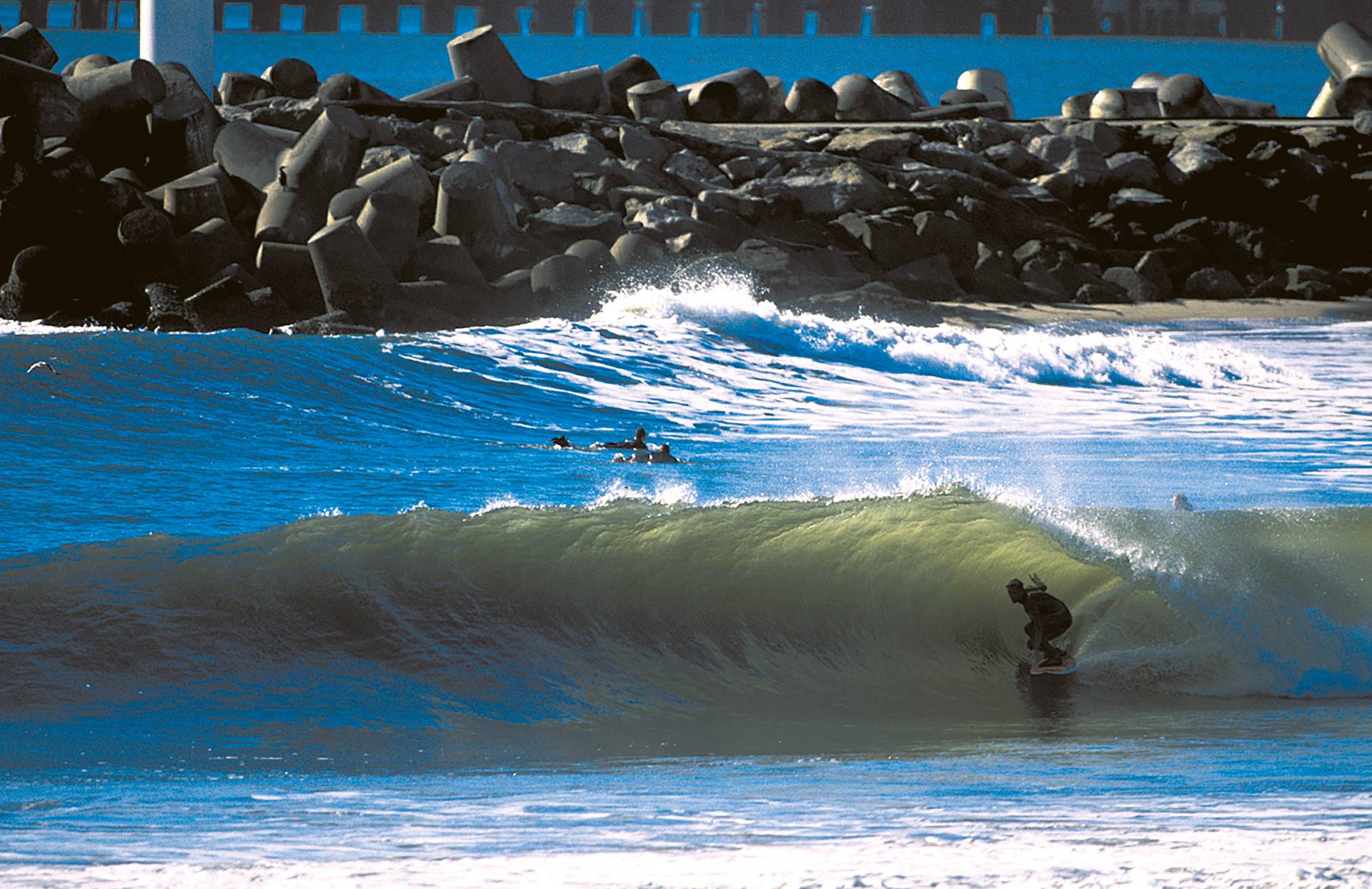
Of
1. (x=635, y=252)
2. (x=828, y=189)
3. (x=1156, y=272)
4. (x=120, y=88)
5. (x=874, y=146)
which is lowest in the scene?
(x=1156, y=272)

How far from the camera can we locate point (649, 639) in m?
4.99

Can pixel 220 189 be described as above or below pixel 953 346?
above

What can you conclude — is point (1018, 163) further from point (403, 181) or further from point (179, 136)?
point (179, 136)

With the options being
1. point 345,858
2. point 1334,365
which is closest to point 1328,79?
point 1334,365

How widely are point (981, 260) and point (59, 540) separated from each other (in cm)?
1118

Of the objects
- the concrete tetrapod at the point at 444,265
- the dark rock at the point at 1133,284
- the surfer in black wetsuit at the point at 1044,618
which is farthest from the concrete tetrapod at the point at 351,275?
the dark rock at the point at 1133,284

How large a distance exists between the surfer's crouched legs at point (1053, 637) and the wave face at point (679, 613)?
8 cm

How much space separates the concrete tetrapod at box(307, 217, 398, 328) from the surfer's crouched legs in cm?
792

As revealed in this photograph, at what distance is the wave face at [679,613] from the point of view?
435 cm

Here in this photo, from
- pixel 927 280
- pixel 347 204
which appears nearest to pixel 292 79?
pixel 347 204

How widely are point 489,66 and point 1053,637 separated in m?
14.7

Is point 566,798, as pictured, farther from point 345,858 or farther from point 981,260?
point 981,260

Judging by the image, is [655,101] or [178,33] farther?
[655,101]

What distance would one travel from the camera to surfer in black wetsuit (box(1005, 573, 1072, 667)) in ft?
15.2
